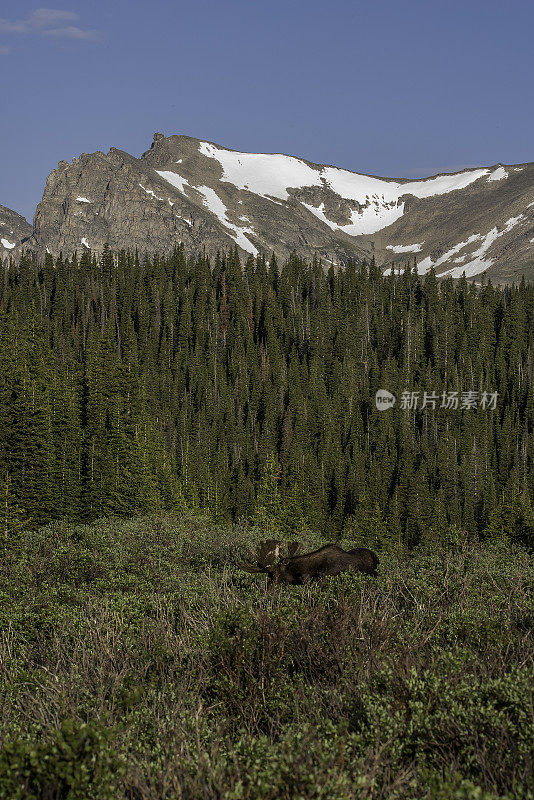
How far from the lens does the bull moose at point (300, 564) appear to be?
16.6m

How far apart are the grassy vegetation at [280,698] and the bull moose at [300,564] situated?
0.87 meters

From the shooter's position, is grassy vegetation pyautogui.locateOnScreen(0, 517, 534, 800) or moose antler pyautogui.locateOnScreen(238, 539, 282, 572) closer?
grassy vegetation pyautogui.locateOnScreen(0, 517, 534, 800)

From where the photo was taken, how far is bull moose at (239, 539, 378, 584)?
16609 mm

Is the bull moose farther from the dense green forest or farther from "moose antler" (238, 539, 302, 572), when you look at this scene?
the dense green forest

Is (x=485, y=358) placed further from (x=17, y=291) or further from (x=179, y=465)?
(x=17, y=291)

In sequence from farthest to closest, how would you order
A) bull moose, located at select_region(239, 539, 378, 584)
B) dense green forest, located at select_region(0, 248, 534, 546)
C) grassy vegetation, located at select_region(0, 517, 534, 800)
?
1. dense green forest, located at select_region(0, 248, 534, 546)
2. bull moose, located at select_region(239, 539, 378, 584)
3. grassy vegetation, located at select_region(0, 517, 534, 800)

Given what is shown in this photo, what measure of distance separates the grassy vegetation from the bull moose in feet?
2.85

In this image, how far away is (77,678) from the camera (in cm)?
1034

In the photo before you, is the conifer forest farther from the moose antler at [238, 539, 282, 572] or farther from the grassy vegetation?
the moose antler at [238, 539, 282, 572]

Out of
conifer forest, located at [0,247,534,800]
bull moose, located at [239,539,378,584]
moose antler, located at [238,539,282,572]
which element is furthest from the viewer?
moose antler, located at [238,539,282,572]

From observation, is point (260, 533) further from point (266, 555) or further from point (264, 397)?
→ point (264, 397)

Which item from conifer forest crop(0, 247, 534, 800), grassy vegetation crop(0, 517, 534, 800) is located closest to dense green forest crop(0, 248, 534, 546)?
conifer forest crop(0, 247, 534, 800)

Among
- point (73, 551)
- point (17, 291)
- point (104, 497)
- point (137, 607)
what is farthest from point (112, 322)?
point (137, 607)

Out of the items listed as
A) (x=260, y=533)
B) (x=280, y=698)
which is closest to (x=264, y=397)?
(x=260, y=533)
